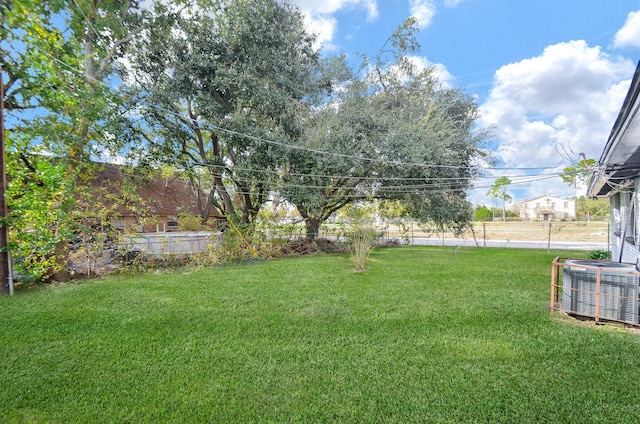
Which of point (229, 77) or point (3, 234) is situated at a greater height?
point (229, 77)

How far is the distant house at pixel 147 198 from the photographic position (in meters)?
8.62

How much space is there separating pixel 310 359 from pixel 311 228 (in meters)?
9.59

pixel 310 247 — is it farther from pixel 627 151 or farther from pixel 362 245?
pixel 627 151

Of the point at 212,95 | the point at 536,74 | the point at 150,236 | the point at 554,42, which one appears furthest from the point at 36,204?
the point at 554,42

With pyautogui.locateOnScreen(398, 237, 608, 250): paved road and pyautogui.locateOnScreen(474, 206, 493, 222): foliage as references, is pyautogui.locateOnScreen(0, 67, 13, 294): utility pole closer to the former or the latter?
pyautogui.locateOnScreen(398, 237, 608, 250): paved road

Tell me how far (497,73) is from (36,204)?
39.0ft

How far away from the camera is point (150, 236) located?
8.38 meters

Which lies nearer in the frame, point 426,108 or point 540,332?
point 540,332

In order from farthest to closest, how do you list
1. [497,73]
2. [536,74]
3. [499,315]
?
[497,73]
[536,74]
[499,315]

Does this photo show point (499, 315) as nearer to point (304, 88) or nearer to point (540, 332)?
point (540, 332)

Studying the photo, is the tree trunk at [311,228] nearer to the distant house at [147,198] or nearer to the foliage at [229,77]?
the foliage at [229,77]

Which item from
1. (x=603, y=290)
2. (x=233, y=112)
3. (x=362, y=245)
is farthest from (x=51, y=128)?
(x=603, y=290)

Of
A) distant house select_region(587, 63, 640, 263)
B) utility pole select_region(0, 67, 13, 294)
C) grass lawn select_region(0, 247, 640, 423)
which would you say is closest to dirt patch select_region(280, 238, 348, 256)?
grass lawn select_region(0, 247, 640, 423)

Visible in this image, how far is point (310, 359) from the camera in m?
2.87
